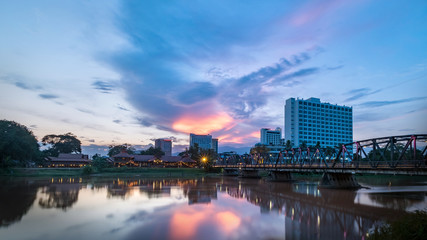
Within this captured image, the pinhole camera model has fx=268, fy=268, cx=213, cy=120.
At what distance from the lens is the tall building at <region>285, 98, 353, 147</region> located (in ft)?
586

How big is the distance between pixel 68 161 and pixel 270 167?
85.9m

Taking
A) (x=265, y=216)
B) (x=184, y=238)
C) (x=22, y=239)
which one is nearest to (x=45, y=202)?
(x=22, y=239)

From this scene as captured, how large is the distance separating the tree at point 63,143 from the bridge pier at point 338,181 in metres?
131

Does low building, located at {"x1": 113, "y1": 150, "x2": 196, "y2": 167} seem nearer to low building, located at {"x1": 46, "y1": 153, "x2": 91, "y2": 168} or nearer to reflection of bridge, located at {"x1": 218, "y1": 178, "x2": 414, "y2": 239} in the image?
low building, located at {"x1": 46, "y1": 153, "x2": 91, "y2": 168}

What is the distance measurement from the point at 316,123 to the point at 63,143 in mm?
155395

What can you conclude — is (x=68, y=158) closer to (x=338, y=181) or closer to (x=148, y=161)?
(x=148, y=161)

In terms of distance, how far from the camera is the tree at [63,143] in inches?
5443

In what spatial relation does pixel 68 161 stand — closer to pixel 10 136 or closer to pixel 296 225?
pixel 10 136

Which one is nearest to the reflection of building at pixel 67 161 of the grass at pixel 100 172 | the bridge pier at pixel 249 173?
the grass at pixel 100 172

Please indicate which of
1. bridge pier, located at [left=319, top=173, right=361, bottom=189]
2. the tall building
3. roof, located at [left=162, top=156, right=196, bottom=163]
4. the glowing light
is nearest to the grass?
roof, located at [left=162, top=156, right=196, bottom=163]

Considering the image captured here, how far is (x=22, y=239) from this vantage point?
18.4m

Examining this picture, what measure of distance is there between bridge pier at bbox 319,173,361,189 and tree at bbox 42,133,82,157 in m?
131

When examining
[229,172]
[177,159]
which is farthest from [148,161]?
[229,172]

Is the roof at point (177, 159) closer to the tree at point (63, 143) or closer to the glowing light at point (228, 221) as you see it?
the tree at point (63, 143)
